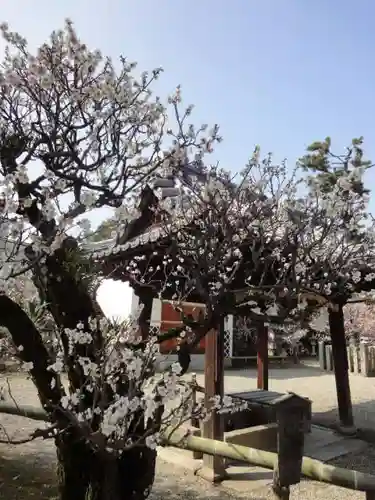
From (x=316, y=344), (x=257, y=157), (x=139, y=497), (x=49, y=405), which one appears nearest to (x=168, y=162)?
(x=257, y=157)

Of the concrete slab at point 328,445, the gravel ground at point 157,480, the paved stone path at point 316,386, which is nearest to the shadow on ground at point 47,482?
the gravel ground at point 157,480

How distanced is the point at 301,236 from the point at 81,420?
2126 mm

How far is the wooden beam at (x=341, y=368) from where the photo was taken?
700 cm

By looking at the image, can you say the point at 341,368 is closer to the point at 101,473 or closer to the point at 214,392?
the point at 214,392

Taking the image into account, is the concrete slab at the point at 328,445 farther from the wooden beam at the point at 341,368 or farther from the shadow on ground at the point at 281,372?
the shadow on ground at the point at 281,372

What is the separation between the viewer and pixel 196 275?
121 inches

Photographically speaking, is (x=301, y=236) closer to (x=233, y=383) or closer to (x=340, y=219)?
(x=340, y=219)

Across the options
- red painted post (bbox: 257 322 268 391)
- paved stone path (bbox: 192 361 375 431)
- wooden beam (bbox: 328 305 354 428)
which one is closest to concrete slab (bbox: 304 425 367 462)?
wooden beam (bbox: 328 305 354 428)

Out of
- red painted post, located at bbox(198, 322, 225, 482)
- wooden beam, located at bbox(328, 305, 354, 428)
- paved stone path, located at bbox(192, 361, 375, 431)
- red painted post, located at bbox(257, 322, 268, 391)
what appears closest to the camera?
red painted post, located at bbox(198, 322, 225, 482)

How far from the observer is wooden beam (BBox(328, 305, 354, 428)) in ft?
23.0

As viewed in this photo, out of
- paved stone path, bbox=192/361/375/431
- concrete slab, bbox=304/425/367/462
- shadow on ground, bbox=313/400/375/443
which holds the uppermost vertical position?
paved stone path, bbox=192/361/375/431

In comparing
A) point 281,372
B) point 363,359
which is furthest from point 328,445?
point 281,372

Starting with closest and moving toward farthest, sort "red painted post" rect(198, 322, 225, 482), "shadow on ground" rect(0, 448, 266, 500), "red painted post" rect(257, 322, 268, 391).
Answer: "shadow on ground" rect(0, 448, 266, 500) < "red painted post" rect(198, 322, 225, 482) < "red painted post" rect(257, 322, 268, 391)

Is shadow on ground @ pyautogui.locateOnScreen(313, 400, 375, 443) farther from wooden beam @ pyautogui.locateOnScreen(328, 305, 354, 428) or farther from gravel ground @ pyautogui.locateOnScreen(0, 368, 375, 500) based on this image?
gravel ground @ pyautogui.locateOnScreen(0, 368, 375, 500)
